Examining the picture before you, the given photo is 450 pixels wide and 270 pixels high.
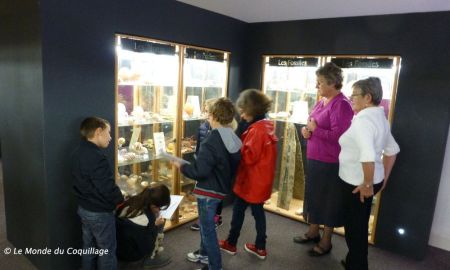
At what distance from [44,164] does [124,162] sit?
71cm

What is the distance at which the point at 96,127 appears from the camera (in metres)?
2.13

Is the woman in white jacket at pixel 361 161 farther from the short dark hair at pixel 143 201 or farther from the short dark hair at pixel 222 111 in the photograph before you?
the short dark hair at pixel 143 201

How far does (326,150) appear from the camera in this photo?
2865 mm

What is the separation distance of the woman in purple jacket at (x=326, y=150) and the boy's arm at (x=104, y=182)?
1.73 metres

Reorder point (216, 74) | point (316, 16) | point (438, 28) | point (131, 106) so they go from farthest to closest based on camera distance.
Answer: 1. point (216, 74)
2. point (316, 16)
3. point (131, 106)
4. point (438, 28)

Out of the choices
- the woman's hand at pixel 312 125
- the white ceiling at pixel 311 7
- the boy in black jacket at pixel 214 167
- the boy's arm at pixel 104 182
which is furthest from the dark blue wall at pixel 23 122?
the woman's hand at pixel 312 125

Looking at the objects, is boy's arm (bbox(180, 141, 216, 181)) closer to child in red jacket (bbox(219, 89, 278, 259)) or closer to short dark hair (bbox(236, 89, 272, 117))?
child in red jacket (bbox(219, 89, 278, 259))

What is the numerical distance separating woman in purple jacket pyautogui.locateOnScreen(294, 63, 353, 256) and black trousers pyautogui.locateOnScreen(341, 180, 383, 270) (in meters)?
0.50

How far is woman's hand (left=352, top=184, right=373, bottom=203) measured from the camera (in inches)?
88.1

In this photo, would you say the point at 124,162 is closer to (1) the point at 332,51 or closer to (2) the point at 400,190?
(1) the point at 332,51

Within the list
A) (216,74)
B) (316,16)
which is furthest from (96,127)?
(316,16)

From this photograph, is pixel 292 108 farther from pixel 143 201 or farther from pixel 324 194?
pixel 143 201

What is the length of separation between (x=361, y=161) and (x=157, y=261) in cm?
184

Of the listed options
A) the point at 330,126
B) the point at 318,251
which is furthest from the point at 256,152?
the point at 318,251
